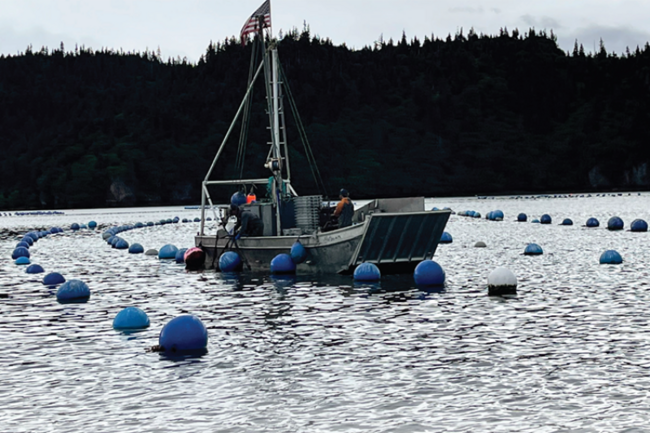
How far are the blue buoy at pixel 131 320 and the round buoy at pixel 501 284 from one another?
1034 cm

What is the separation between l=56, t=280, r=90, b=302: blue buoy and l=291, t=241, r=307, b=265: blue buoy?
780cm

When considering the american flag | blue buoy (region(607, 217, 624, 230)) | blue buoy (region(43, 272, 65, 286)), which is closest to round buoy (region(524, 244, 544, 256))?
the american flag

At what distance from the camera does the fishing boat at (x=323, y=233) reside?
30484 mm

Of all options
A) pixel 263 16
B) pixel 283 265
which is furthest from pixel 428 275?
pixel 263 16

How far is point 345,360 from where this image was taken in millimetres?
16156

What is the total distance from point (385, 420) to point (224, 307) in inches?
518

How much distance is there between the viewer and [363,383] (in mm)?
14273

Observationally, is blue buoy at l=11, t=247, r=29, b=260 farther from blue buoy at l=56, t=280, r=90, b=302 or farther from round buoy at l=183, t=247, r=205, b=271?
blue buoy at l=56, t=280, r=90, b=302

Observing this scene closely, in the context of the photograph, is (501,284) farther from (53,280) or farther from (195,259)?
(53,280)

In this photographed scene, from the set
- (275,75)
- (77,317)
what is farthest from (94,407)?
(275,75)

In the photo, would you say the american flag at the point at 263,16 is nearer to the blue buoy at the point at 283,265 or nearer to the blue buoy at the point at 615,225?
the blue buoy at the point at 283,265

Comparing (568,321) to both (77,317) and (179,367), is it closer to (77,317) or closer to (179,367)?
(179,367)

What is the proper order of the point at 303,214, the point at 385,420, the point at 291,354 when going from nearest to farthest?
the point at 385,420
the point at 291,354
the point at 303,214

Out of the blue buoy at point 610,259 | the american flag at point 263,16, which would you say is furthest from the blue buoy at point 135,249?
the blue buoy at point 610,259
